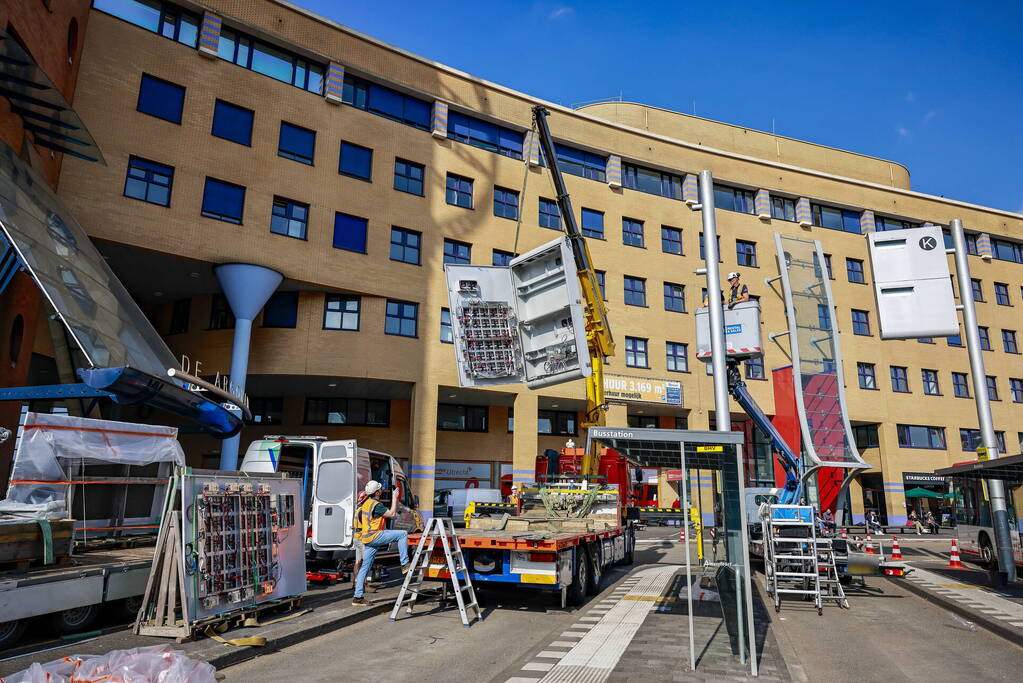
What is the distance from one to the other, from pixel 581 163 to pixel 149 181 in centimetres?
1940

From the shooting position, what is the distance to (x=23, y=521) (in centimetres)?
712

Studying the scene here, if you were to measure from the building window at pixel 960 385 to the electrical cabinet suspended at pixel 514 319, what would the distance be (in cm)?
3513

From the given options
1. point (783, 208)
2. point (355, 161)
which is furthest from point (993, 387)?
point (355, 161)

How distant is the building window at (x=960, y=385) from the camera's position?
127ft

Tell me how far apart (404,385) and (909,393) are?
95.9ft

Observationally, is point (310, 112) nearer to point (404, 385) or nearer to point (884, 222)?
point (404, 385)

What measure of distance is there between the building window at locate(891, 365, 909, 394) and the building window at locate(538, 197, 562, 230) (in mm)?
21935

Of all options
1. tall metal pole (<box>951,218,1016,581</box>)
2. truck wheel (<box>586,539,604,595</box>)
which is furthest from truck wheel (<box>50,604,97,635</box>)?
tall metal pole (<box>951,218,1016,581</box>)

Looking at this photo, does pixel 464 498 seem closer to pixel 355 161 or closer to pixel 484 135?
pixel 355 161

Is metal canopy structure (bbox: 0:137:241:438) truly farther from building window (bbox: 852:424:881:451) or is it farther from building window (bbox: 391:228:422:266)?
building window (bbox: 852:424:881:451)

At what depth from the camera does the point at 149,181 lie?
21.3 meters

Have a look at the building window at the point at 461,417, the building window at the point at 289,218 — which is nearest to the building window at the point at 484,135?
the building window at the point at 289,218

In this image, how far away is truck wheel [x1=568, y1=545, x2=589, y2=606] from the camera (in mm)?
10195

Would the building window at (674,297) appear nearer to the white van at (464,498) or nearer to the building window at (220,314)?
the white van at (464,498)
